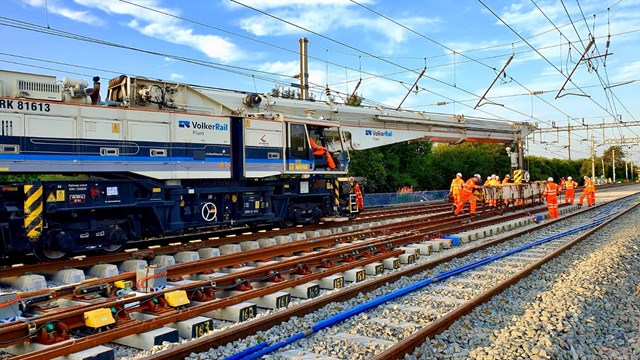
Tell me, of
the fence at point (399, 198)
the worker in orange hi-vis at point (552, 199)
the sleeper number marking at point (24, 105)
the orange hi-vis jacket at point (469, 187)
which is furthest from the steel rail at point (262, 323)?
the fence at point (399, 198)

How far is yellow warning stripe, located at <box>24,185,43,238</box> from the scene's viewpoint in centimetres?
837

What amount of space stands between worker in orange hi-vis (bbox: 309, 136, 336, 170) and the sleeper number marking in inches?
263

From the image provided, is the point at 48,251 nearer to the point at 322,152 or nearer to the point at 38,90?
the point at 38,90

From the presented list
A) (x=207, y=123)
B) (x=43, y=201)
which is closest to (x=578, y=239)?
(x=207, y=123)

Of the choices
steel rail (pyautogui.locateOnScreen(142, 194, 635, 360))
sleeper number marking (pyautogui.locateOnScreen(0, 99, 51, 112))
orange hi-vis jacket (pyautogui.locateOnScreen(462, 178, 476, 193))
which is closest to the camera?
steel rail (pyautogui.locateOnScreen(142, 194, 635, 360))

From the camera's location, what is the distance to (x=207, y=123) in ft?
36.7

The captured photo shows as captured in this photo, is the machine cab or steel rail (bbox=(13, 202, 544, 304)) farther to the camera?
the machine cab

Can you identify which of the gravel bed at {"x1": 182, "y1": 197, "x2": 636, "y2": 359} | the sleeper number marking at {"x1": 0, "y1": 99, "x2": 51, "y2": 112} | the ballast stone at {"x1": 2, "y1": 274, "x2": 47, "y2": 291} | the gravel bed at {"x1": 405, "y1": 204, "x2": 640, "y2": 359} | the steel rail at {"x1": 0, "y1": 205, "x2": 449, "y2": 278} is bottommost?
the gravel bed at {"x1": 405, "y1": 204, "x2": 640, "y2": 359}

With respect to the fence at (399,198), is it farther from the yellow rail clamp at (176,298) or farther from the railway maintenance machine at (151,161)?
the yellow rail clamp at (176,298)

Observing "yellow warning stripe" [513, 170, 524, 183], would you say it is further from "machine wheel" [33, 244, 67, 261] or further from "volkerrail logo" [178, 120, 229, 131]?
"machine wheel" [33, 244, 67, 261]

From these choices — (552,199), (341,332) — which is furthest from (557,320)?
(552,199)

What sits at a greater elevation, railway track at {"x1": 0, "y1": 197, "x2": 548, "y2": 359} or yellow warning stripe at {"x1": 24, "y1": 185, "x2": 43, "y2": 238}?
yellow warning stripe at {"x1": 24, "y1": 185, "x2": 43, "y2": 238}

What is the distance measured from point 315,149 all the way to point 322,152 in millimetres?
262

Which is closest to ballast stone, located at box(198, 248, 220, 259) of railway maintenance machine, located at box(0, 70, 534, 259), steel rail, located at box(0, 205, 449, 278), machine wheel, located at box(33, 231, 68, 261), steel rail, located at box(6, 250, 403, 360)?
steel rail, located at box(0, 205, 449, 278)
